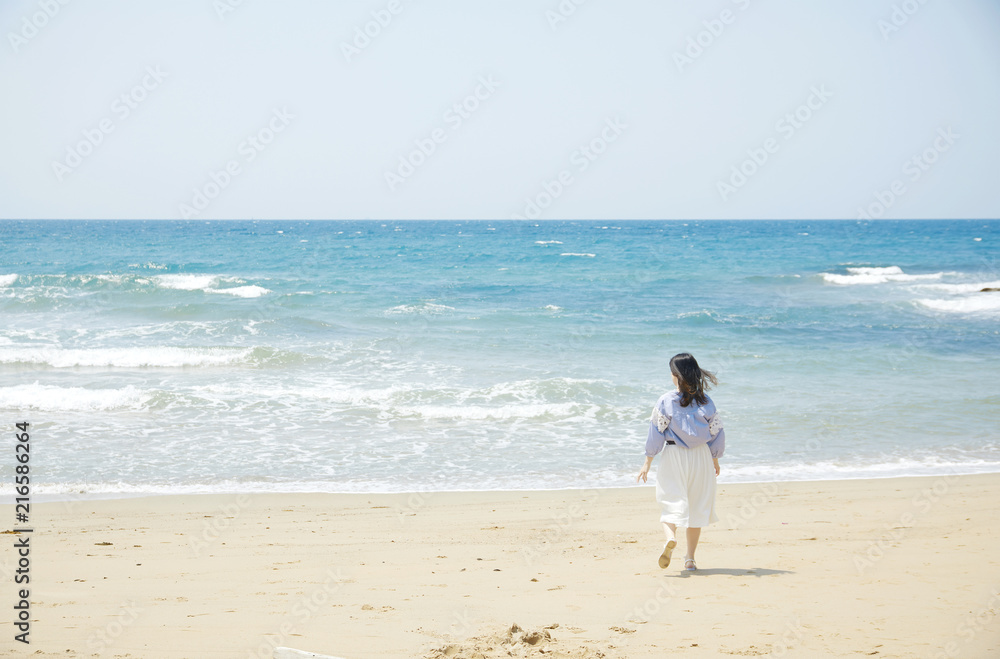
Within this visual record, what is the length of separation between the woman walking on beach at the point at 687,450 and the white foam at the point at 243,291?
858 inches

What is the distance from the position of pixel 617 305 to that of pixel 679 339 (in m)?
6.16

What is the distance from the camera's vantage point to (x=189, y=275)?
30.5 meters

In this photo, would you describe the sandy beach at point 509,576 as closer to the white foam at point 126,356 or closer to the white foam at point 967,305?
the white foam at point 126,356

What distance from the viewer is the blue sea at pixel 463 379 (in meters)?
8.33

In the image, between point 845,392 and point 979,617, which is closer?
point 979,617

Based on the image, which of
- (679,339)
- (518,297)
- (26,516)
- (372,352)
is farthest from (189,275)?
(26,516)

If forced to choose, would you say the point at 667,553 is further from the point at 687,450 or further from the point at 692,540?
the point at 687,450

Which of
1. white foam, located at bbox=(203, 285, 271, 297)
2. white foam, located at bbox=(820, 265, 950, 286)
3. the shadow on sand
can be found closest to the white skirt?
the shadow on sand

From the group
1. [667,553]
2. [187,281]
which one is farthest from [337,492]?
[187,281]

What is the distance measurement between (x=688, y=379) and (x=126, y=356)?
13.1 metres

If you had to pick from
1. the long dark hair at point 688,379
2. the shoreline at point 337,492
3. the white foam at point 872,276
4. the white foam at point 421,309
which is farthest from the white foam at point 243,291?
the white foam at point 872,276

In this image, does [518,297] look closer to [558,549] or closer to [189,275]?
[189,275]

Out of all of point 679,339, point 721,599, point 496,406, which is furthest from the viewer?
point 679,339

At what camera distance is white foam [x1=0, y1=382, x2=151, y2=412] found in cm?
1075
